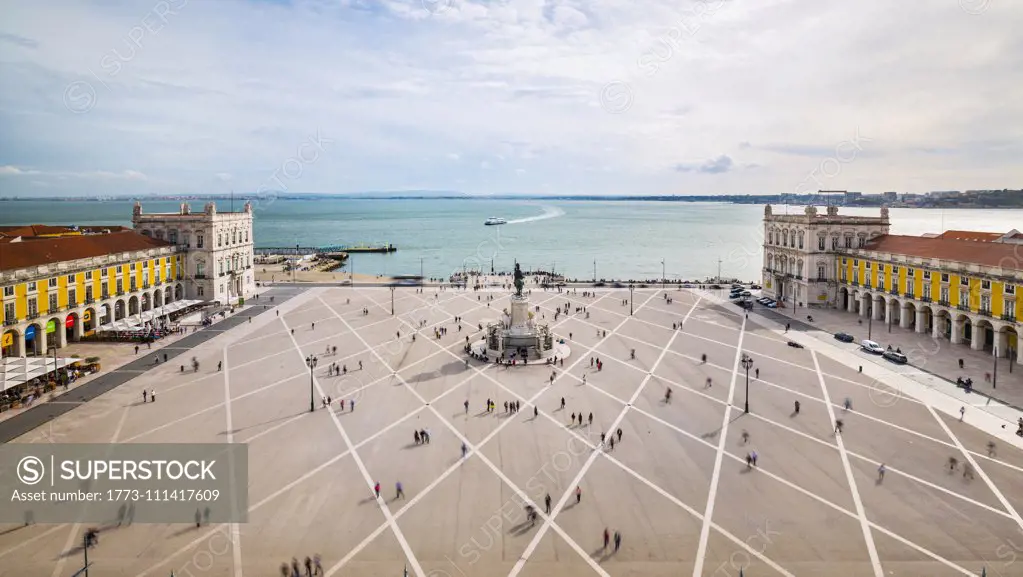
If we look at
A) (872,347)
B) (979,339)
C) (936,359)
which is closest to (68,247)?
(872,347)

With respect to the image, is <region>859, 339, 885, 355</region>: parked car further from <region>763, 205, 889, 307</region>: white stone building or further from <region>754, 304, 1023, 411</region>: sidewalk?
<region>763, 205, 889, 307</region>: white stone building

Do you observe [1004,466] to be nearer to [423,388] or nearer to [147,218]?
[423,388]

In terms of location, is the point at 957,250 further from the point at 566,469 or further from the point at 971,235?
Result: the point at 566,469

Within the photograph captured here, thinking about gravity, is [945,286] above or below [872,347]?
above

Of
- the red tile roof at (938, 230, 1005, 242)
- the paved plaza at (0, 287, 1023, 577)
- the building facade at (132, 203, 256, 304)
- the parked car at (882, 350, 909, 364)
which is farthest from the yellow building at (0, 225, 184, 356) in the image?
the red tile roof at (938, 230, 1005, 242)

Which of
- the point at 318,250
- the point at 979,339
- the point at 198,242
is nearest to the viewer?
the point at 979,339

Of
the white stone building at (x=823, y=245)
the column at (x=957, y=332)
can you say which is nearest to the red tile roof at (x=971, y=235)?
the white stone building at (x=823, y=245)

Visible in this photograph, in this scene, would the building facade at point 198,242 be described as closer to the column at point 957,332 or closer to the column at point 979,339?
the column at point 957,332
